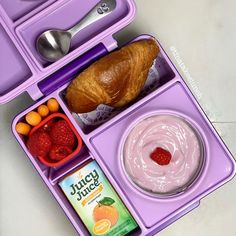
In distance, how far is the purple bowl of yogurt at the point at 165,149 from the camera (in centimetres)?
94

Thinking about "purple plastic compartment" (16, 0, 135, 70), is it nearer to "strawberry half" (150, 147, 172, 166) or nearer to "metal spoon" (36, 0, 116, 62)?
"metal spoon" (36, 0, 116, 62)

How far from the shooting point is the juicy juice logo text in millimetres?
984

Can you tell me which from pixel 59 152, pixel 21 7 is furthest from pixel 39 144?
pixel 21 7

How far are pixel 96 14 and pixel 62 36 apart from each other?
0.24ft

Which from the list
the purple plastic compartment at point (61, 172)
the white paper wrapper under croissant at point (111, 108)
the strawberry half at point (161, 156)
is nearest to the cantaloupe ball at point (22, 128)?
the purple plastic compartment at point (61, 172)

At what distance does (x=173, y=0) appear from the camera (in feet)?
3.53

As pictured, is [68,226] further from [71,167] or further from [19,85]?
[19,85]

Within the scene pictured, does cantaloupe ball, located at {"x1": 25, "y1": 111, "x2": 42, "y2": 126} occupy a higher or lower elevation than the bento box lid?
lower

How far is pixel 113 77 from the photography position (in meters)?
0.92

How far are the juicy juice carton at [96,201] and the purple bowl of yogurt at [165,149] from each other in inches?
2.6

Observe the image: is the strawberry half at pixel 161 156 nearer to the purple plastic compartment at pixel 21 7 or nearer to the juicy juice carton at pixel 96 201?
the juicy juice carton at pixel 96 201

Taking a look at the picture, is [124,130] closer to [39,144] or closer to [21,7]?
[39,144]

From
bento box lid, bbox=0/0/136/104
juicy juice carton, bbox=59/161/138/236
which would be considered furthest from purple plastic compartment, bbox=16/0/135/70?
juicy juice carton, bbox=59/161/138/236

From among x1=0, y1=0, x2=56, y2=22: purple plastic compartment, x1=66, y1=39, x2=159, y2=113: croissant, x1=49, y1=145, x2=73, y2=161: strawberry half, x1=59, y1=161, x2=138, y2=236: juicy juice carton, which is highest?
x1=0, y1=0, x2=56, y2=22: purple plastic compartment
